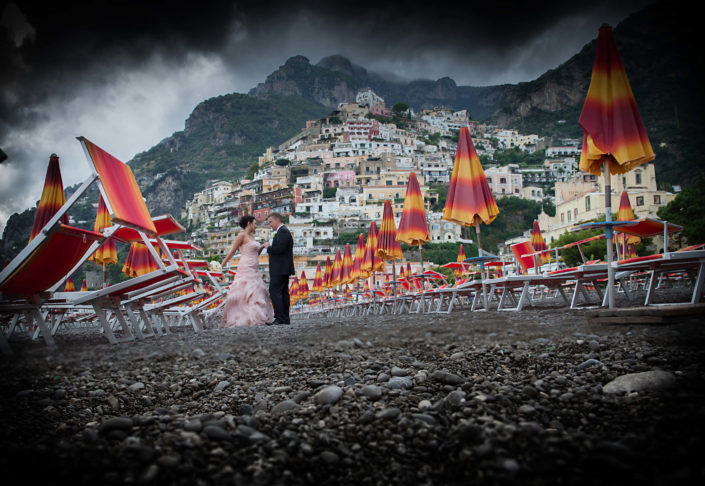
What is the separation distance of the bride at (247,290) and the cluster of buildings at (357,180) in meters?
44.9

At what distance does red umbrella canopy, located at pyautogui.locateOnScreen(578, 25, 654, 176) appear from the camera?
3.66 m

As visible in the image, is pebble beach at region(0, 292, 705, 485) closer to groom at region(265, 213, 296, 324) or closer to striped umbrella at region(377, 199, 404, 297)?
groom at region(265, 213, 296, 324)

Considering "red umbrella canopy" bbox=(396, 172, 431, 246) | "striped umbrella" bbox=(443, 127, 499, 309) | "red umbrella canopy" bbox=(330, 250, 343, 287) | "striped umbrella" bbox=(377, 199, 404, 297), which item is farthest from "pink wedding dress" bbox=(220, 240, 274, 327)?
"red umbrella canopy" bbox=(330, 250, 343, 287)

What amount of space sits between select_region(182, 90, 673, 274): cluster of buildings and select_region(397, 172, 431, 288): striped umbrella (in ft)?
131

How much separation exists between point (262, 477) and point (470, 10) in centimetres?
267

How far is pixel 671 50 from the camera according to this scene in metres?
1.71

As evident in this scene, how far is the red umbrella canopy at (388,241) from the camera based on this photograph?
10.7 m

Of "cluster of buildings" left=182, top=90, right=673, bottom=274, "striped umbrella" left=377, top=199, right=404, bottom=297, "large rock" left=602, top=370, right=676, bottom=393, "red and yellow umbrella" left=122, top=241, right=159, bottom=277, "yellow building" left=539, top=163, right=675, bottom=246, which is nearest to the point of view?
"large rock" left=602, top=370, right=676, bottom=393

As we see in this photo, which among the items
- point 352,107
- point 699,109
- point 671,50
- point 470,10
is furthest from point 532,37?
point 352,107

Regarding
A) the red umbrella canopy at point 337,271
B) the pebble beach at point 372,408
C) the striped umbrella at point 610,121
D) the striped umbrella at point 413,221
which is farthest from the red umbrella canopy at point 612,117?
the red umbrella canopy at point 337,271

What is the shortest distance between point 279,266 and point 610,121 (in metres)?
4.19

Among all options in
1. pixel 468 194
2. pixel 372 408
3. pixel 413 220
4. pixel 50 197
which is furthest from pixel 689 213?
pixel 50 197

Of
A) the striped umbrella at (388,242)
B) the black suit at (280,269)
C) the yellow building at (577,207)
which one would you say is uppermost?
the yellow building at (577,207)

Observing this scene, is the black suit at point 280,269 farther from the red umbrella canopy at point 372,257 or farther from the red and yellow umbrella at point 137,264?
the red umbrella canopy at point 372,257
